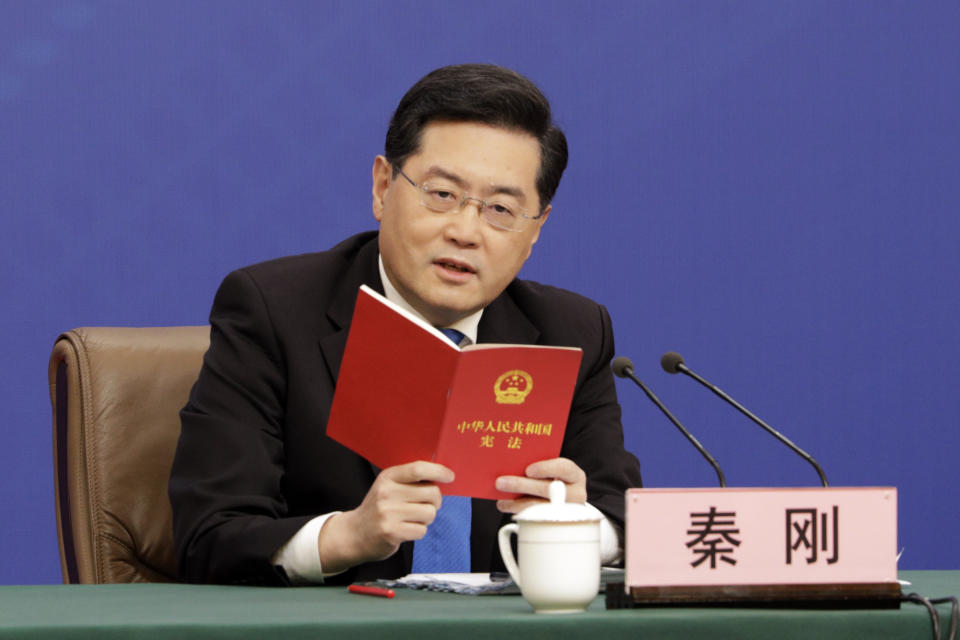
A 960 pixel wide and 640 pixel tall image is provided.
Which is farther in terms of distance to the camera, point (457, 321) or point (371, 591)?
point (457, 321)

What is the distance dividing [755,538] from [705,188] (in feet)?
6.11

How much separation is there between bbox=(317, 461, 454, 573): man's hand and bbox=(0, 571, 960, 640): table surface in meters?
0.15

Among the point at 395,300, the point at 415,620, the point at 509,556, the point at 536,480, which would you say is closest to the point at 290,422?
the point at 395,300

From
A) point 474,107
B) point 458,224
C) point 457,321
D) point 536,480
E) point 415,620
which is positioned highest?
point 474,107

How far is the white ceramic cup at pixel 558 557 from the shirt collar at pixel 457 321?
768 mm

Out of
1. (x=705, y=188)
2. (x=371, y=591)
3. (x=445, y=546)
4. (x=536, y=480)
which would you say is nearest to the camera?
(x=371, y=591)

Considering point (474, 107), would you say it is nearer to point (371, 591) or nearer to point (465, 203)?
point (465, 203)

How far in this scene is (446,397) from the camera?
3.99ft

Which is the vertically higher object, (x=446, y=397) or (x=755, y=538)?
(x=446, y=397)

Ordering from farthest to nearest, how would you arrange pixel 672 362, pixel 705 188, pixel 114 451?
pixel 705 188
pixel 114 451
pixel 672 362

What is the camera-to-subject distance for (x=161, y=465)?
1.83 metres

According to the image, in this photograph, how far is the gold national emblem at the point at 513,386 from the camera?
123 centimetres

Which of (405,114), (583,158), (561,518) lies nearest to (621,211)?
(583,158)

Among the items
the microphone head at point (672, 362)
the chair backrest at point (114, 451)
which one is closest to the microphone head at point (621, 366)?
the microphone head at point (672, 362)
